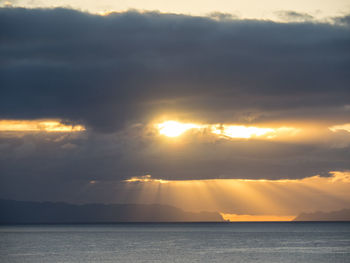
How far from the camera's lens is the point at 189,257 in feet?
530

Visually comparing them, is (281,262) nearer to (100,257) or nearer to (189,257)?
(189,257)

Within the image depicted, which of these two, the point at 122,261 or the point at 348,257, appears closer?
the point at 122,261

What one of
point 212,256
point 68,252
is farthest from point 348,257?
point 68,252

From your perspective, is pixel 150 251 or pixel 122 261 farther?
pixel 150 251

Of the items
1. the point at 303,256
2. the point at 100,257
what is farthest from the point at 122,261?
the point at 303,256

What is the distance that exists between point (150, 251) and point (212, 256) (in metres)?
25.0

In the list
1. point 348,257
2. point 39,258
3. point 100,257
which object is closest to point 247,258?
point 348,257

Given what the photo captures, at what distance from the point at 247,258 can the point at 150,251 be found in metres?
35.7

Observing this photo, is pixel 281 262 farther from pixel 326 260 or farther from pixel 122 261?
pixel 122 261

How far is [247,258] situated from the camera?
15962 centimetres

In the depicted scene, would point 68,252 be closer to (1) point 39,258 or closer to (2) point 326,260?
(1) point 39,258

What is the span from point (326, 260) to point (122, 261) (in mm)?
50091

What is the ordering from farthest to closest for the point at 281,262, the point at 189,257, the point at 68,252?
1. the point at 68,252
2. the point at 189,257
3. the point at 281,262

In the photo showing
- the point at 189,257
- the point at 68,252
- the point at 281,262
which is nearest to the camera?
the point at 281,262
